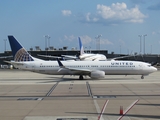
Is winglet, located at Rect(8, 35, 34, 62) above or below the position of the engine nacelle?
above

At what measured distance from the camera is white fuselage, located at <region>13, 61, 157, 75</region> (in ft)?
139

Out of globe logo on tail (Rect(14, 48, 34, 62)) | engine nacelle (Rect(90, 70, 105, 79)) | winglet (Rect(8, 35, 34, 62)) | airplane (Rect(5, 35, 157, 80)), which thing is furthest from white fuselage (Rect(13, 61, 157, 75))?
engine nacelle (Rect(90, 70, 105, 79))

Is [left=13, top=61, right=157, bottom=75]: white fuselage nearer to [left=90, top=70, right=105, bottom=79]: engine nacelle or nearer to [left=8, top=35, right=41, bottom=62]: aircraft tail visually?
[left=8, top=35, right=41, bottom=62]: aircraft tail

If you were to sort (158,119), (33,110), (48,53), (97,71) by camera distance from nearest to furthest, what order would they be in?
(158,119), (33,110), (97,71), (48,53)

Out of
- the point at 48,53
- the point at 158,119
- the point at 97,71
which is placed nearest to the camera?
the point at 158,119

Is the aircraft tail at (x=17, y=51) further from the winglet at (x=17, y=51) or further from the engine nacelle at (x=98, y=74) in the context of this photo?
the engine nacelle at (x=98, y=74)

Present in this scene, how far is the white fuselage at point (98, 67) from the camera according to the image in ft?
139

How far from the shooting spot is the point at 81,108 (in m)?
16.1

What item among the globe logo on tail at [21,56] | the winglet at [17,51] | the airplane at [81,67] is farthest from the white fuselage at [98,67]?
the winglet at [17,51]

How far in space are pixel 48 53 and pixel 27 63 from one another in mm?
87489

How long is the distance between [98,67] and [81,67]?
8.91 feet

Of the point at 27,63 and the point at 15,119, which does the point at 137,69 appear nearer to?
the point at 27,63

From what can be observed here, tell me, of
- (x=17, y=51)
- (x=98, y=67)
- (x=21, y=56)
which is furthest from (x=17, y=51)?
(x=98, y=67)

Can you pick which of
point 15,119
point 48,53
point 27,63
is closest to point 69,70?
point 27,63
